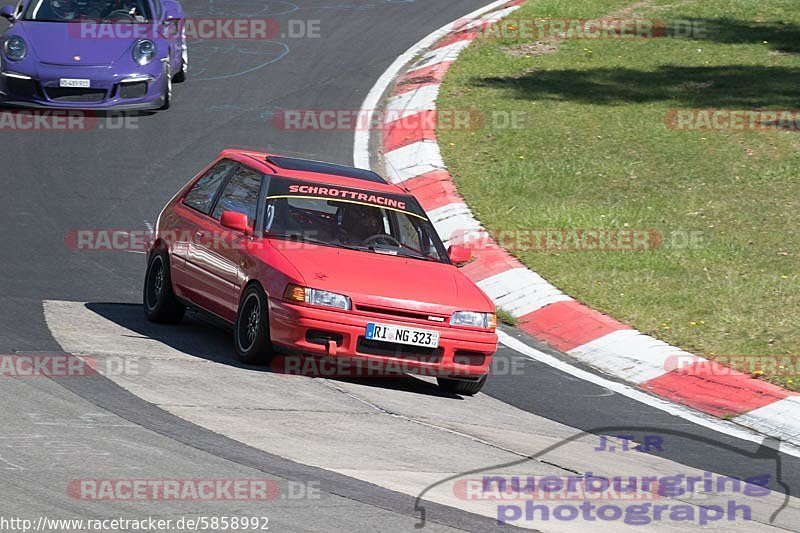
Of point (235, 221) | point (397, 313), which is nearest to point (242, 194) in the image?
point (235, 221)

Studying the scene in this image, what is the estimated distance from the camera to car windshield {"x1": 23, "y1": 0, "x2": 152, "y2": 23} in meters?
18.7

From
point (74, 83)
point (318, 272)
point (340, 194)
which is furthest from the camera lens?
point (74, 83)

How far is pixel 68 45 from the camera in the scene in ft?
58.7

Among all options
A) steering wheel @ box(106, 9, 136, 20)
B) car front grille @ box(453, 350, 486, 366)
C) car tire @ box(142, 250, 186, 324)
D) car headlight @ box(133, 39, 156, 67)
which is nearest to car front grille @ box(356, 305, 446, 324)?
car front grille @ box(453, 350, 486, 366)

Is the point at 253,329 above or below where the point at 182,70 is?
below

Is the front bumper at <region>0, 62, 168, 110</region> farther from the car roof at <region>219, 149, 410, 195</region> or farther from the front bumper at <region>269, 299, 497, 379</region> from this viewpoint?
the front bumper at <region>269, 299, 497, 379</region>

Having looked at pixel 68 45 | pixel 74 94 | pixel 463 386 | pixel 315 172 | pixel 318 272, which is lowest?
pixel 463 386

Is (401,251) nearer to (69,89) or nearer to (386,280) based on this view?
(386,280)

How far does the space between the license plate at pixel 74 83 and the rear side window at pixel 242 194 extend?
23.0ft

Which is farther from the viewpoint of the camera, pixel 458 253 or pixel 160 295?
pixel 160 295

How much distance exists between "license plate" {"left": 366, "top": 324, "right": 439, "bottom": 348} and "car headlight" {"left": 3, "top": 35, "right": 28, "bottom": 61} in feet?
32.1

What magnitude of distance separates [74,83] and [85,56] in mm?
412


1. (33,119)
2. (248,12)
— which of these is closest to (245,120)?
(33,119)

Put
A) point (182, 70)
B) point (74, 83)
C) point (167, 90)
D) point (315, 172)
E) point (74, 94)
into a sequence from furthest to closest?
point (182, 70), point (167, 90), point (74, 94), point (74, 83), point (315, 172)
